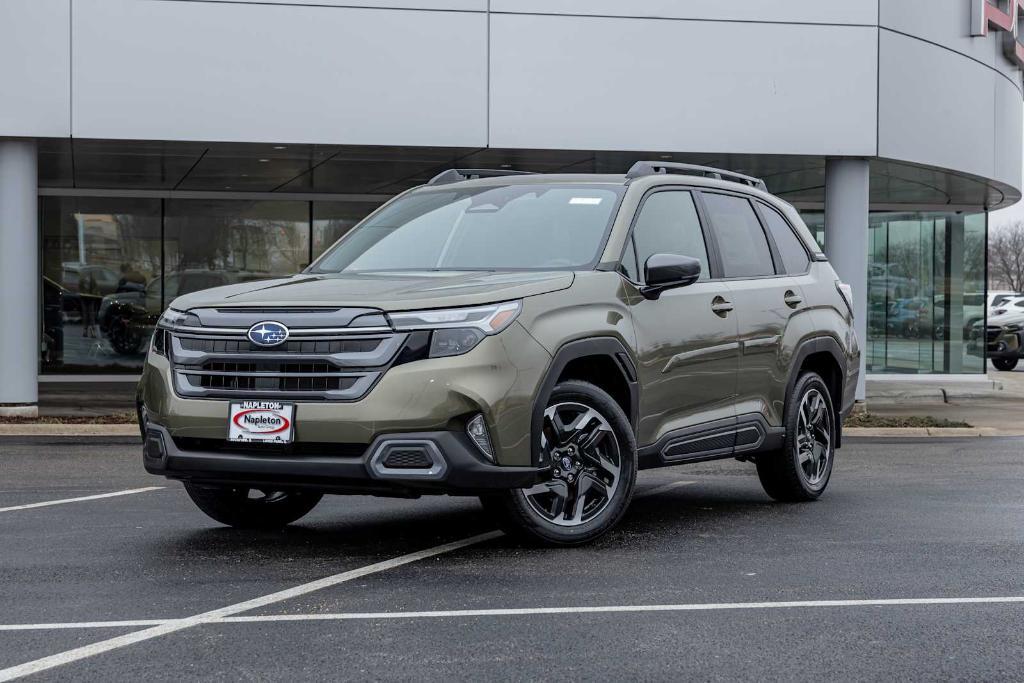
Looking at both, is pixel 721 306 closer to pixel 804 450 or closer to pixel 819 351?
pixel 819 351

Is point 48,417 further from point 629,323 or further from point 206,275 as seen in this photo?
point 629,323

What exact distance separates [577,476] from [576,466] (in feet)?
0.16

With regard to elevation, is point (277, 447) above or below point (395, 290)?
below

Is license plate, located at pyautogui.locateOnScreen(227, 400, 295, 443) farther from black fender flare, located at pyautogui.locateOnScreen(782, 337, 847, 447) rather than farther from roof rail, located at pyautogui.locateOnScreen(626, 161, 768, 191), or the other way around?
black fender flare, located at pyautogui.locateOnScreen(782, 337, 847, 447)

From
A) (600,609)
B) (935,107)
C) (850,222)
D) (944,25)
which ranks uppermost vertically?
(944,25)

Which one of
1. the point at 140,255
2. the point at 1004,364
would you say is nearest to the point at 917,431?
the point at 140,255

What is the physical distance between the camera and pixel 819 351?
9266 millimetres

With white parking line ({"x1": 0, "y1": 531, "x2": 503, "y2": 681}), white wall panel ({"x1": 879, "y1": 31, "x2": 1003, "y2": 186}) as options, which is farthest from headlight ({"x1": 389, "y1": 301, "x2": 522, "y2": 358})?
white wall panel ({"x1": 879, "y1": 31, "x2": 1003, "y2": 186})

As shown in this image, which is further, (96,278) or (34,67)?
(96,278)

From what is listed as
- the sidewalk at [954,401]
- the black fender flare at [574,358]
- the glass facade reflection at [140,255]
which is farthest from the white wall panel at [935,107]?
the black fender flare at [574,358]

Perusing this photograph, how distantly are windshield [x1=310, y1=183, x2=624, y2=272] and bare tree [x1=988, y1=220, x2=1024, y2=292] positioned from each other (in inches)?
4815

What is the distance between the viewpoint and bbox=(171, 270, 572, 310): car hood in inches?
259

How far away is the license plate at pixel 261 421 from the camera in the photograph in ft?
21.2

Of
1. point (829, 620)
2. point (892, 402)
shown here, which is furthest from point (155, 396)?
point (892, 402)
